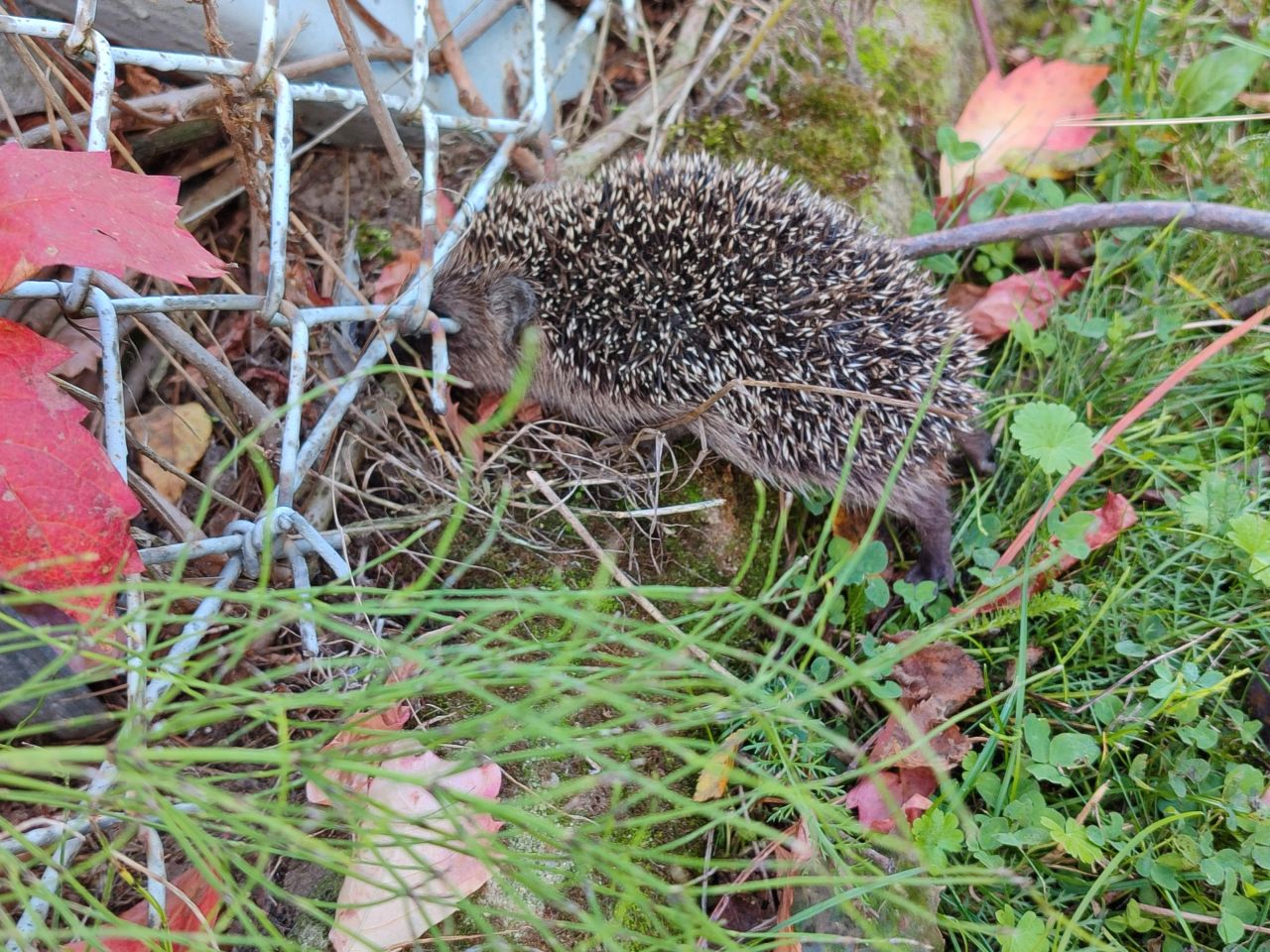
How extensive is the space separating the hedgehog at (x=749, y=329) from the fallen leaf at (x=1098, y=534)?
0.77ft

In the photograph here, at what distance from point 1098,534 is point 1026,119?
2021mm

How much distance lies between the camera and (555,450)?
3396mm

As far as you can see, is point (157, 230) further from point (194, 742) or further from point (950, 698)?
point (950, 698)

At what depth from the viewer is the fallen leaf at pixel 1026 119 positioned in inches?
166

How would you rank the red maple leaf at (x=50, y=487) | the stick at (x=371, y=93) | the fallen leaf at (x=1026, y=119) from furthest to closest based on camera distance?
the fallen leaf at (x=1026, y=119) < the stick at (x=371, y=93) < the red maple leaf at (x=50, y=487)

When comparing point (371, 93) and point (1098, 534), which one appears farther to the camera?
point (1098, 534)

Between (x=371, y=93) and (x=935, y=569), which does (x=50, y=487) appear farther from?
(x=935, y=569)

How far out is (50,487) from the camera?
2146 mm

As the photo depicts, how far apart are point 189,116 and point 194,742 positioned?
1.97 meters

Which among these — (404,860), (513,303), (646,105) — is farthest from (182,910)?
(646,105)

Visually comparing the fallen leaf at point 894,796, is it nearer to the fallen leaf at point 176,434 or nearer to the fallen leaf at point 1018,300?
the fallen leaf at point 1018,300

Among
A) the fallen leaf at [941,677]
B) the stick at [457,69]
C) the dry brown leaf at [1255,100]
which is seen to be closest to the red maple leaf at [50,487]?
the stick at [457,69]

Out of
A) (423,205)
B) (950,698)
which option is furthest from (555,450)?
(950,698)

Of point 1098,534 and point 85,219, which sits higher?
point 85,219
